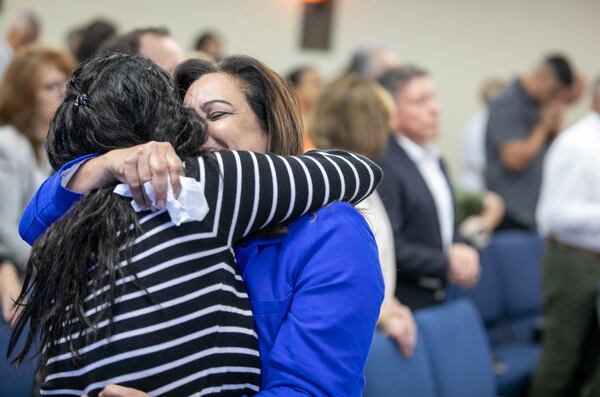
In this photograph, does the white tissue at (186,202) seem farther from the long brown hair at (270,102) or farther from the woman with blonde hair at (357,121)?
the woman with blonde hair at (357,121)

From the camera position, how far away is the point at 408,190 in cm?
275

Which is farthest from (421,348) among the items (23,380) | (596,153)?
(596,153)

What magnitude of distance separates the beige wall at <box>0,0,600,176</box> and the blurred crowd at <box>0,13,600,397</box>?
5.48ft

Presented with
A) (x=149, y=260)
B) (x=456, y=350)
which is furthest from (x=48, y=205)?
(x=456, y=350)

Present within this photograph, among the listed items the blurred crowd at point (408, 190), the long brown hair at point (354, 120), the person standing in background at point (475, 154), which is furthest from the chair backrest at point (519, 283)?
the long brown hair at point (354, 120)

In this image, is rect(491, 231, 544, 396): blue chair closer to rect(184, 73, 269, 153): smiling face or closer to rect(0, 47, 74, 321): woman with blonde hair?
rect(0, 47, 74, 321): woman with blonde hair

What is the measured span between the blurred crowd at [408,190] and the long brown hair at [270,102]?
0.55 m

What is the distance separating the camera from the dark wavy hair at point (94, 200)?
107 cm

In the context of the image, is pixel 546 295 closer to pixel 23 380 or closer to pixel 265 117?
pixel 23 380

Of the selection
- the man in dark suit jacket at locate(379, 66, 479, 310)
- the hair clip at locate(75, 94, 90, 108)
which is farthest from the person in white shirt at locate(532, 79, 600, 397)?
the hair clip at locate(75, 94, 90, 108)

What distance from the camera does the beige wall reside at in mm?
5820

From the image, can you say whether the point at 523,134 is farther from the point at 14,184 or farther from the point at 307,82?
the point at 14,184

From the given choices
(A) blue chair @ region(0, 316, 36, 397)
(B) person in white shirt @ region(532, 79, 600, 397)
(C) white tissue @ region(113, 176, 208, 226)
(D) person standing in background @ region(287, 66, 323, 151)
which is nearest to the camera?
(C) white tissue @ region(113, 176, 208, 226)

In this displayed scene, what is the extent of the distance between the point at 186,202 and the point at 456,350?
174 centimetres
